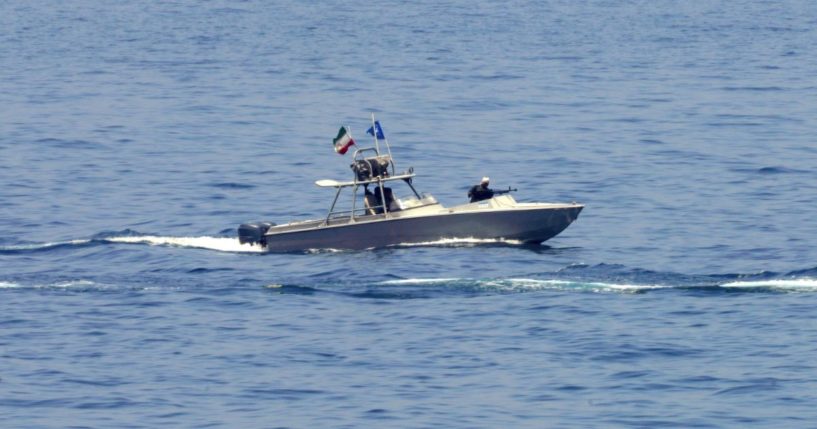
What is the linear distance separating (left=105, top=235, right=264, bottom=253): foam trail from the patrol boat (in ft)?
3.36

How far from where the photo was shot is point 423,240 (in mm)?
47094

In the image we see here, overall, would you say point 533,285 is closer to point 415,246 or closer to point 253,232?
point 415,246

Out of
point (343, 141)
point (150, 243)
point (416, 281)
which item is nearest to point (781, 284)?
point (416, 281)

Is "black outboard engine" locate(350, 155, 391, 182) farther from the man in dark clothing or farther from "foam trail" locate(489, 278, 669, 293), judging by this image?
"foam trail" locate(489, 278, 669, 293)

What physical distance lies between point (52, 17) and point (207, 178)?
63319 mm

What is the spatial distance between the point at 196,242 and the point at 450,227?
25.9 feet

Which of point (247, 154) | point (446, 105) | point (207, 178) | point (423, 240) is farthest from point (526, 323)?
point (446, 105)

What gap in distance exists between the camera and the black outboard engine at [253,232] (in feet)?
158

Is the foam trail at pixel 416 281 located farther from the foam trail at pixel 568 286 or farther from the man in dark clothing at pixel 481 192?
the man in dark clothing at pixel 481 192

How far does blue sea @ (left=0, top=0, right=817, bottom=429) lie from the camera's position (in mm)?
33719

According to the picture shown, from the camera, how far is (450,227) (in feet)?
154

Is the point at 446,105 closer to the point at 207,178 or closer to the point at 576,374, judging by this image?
the point at 207,178

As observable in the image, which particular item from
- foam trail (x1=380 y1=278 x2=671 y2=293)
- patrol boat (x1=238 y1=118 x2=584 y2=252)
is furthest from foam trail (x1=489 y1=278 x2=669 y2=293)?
patrol boat (x1=238 y1=118 x2=584 y2=252)

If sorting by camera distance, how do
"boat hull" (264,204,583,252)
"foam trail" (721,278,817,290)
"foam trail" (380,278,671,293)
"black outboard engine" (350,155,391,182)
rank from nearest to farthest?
"foam trail" (721,278,817,290) → "foam trail" (380,278,671,293) → "boat hull" (264,204,583,252) → "black outboard engine" (350,155,391,182)
